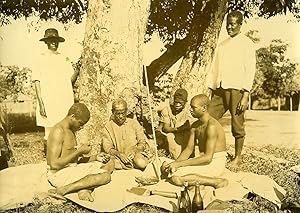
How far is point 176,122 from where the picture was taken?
2904mm

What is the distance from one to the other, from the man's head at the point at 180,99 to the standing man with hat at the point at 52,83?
517mm

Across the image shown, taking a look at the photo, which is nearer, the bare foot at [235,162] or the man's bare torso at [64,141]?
the man's bare torso at [64,141]

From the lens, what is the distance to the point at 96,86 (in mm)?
2887

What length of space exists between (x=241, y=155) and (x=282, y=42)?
0.61 metres

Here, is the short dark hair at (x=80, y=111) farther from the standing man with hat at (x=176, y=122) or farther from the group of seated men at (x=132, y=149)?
the standing man with hat at (x=176, y=122)

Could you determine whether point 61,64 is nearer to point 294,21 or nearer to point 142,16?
point 142,16

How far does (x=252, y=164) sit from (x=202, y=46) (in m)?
0.65

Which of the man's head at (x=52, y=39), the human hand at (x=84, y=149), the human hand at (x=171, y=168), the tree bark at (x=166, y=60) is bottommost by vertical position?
the human hand at (x=171, y=168)

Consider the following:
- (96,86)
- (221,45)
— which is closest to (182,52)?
(221,45)

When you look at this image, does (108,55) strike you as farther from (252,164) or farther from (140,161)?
(252,164)

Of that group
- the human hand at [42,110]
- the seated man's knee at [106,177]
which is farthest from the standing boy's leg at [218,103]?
the human hand at [42,110]

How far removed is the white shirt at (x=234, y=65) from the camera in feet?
9.57

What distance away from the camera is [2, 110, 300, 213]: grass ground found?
111 inches

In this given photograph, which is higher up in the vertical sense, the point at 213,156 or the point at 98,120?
the point at 98,120
